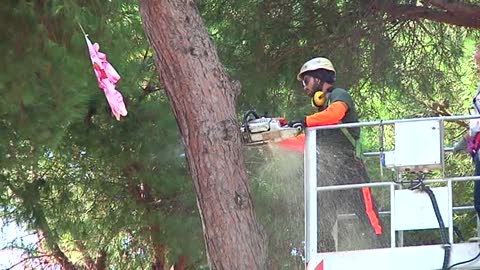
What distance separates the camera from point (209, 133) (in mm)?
6121

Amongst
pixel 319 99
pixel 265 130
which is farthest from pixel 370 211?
pixel 265 130

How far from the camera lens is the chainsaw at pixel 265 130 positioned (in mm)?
6065

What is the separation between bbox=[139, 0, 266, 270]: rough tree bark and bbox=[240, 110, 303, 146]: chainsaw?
10 cm

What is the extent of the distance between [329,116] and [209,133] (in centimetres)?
72

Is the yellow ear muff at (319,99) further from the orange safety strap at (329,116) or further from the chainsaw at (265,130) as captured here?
the chainsaw at (265,130)

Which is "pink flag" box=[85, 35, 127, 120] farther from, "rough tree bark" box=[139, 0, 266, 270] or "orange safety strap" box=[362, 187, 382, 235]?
"orange safety strap" box=[362, 187, 382, 235]

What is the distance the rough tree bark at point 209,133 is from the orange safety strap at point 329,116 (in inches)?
18.0

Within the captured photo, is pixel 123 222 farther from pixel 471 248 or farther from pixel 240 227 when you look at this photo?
pixel 471 248

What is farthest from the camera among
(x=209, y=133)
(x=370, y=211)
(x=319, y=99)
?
(x=319, y=99)

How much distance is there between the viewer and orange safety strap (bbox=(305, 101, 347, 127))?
237 inches

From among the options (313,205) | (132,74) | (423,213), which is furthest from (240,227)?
(132,74)

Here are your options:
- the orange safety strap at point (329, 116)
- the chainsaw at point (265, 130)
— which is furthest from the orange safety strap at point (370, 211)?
the chainsaw at point (265, 130)

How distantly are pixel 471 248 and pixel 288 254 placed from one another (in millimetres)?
4895

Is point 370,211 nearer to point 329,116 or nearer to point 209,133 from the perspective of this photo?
point 329,116
